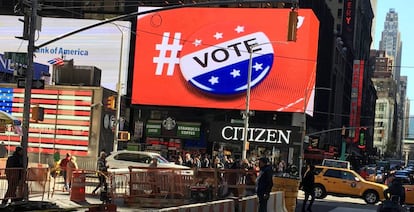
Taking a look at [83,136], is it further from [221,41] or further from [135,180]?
[221,41]

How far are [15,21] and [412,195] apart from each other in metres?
43.3

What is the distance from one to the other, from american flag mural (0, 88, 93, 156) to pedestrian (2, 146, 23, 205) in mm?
17195

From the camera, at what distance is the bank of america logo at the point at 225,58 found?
164ft

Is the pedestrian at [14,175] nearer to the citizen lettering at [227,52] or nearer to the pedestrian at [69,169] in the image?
the pedestrian at [69,169]

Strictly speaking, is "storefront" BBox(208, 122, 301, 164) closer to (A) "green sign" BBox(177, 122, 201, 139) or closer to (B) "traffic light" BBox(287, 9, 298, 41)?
(A) "green sign" BBox(177, 122, 201, 139)

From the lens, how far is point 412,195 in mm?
25844

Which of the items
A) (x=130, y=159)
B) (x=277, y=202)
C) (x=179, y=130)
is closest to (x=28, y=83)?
(x=277, y=202)

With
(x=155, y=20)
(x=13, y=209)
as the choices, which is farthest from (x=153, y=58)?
(x=13, y=209)

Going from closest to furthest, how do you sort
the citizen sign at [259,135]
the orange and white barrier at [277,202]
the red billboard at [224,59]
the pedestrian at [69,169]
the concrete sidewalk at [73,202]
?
1. the orange and white barrier at [277,202]
2. the concrete sidewalk at [73,202]
3. the pedestrian at [69,169]
4. the citizen sign at [259,135]
5. the red billboard at [224,59]

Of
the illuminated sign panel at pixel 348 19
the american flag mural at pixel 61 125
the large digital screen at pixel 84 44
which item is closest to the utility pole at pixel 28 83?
the american flag mural at pixel 61 125

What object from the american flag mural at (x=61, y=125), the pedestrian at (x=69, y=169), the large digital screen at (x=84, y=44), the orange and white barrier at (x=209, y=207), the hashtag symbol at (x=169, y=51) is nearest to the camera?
the orange and white barrier at (x=209, y=207)

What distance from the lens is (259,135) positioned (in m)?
47.3

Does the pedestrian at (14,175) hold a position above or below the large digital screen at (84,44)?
below

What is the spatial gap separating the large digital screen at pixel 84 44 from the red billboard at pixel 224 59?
1.98 m
